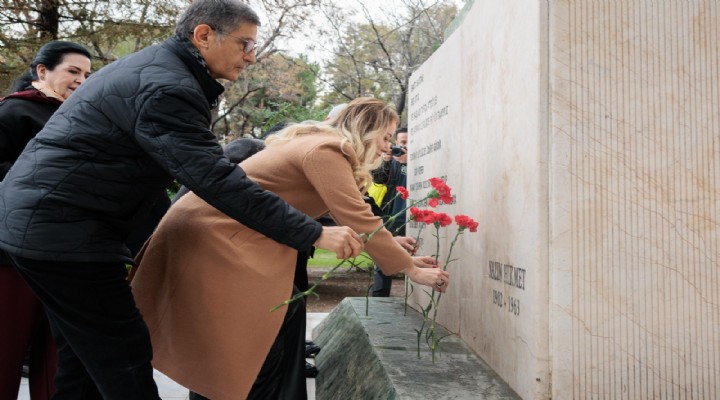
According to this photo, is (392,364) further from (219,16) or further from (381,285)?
(381,285)

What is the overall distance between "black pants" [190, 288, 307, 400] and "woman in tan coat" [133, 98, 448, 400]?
145 mm

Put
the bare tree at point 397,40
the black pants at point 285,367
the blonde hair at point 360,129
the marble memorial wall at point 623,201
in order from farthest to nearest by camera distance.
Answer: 1. the bare tree at point 397,40
2. the blonde hair at point 360,129
3. the black pants at point 285,367
4. the marble memorial wall at point 623,201

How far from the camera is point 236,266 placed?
2.34 metres

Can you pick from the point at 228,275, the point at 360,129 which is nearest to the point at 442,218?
the point at 360,129

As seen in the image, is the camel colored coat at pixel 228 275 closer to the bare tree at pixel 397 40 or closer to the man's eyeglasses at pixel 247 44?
the man's eyeglasses at pixel 247 44

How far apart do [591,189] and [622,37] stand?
530 mm

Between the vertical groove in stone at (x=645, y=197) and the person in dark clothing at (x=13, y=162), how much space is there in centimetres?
199

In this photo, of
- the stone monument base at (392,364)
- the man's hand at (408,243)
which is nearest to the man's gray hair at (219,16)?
the stone monument base at (392,364)

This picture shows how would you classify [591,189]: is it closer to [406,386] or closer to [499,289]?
[499,289]

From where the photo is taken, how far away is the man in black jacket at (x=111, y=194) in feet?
6.22

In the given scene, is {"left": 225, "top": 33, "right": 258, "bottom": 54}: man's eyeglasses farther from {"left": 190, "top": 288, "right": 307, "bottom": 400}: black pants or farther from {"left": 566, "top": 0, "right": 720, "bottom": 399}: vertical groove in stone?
{"left": 566, "top": 0, "right": 720, "bottom": 399}: vertical groove in stone

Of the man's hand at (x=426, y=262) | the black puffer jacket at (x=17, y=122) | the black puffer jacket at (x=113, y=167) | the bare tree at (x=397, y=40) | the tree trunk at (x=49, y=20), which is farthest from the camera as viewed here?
the bare tree at (x=397, y=40)

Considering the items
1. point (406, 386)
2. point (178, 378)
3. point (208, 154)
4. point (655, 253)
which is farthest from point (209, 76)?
point (655, 253)

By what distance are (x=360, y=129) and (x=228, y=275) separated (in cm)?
80
